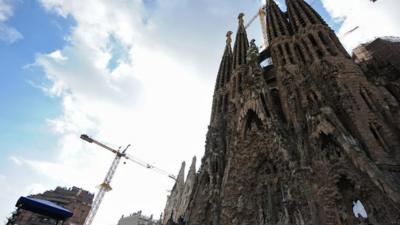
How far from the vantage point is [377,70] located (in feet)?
58.7

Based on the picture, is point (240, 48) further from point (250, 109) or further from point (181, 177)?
point (181, 177)

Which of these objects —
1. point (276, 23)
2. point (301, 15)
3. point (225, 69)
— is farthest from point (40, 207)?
point (225, 69)

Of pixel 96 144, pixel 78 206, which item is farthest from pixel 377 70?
pixel 96 144

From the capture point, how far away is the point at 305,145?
13836 millimetres

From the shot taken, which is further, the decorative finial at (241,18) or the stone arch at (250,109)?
the decorative finial at (241,18)

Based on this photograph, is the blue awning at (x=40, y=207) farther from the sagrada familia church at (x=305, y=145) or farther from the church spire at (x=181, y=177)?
the church spire at (x=181, y=177)

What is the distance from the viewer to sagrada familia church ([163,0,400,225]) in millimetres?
11133

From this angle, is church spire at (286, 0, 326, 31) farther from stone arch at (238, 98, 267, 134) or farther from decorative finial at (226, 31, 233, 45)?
decorative finial at (226, 31, 233, 45)

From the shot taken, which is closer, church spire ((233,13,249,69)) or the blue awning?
the blue awning

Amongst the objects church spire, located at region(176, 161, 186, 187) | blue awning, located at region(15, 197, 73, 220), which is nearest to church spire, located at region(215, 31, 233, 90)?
church spire, located at region(176, 161, 186, 187)

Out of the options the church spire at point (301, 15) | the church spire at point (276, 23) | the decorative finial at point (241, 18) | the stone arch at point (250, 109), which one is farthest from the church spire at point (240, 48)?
the stone arch at point (250, 109)

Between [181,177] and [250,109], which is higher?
[181,177]

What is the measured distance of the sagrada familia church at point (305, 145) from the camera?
1113cm

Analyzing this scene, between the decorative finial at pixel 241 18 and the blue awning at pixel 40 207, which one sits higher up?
the decorative finial at pixel 241 18
